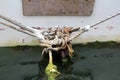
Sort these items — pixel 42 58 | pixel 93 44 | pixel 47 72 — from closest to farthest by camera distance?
pixel 47 72 → pixel 42 58 → pixel 93 44

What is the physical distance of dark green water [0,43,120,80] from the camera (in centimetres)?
339

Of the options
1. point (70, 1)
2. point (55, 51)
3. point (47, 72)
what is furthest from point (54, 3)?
point (47, 72)

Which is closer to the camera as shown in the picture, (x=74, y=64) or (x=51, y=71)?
(x=51, y=71)

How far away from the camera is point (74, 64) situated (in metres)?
3.56

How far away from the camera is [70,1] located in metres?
3.76

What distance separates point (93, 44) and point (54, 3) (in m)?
0.55

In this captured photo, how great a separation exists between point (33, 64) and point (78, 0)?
733 millimetres

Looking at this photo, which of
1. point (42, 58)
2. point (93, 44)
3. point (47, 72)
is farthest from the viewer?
point (93, 44)

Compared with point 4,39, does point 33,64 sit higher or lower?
lower

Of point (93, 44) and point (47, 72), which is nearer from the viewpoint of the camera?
point (47, 72)

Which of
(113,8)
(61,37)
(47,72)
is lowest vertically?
(47,72)

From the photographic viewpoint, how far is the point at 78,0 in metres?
3.76

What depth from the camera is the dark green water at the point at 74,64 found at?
133 inches

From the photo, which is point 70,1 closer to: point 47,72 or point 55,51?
point 55,51
